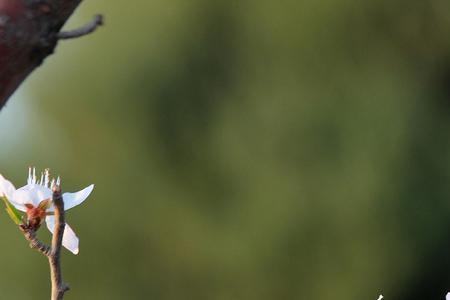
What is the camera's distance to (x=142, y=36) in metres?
5.17

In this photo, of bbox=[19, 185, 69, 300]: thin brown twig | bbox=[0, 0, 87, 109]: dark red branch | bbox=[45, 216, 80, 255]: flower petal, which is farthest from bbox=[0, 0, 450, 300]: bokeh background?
bbox=[0, 0, 87, 109]: dark red branch

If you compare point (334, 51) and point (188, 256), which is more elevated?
point (334, 51)

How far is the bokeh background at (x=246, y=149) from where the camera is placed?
16.2ft

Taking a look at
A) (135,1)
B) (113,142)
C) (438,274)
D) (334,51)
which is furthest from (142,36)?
(438,274)

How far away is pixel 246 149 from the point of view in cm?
512

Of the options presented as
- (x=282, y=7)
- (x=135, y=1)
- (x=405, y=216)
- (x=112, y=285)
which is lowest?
(x=405, y=216)

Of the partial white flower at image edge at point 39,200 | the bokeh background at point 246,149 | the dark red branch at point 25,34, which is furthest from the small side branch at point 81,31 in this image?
the bokeh background at point 246,149

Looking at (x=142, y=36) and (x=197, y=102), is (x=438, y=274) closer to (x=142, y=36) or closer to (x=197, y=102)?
(x=197, y=102)

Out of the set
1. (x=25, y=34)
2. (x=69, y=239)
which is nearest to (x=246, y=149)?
(x=69, y=239)

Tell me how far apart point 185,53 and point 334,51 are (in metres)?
0.88

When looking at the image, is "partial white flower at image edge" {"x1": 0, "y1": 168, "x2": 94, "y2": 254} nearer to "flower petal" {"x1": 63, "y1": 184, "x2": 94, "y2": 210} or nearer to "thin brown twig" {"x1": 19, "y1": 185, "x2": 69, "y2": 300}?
"flower petal" {"x1": 63, "y1": 184, "x2": 94, "y2": 210}

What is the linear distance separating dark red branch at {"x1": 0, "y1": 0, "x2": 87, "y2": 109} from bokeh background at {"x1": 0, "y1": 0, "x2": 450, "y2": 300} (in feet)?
14.1

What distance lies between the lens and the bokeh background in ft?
16.2

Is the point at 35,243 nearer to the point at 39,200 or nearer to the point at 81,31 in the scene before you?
the point at 39,200
